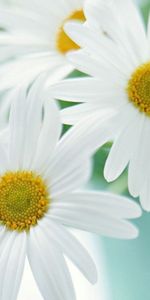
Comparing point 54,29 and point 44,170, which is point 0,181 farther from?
point 54,29

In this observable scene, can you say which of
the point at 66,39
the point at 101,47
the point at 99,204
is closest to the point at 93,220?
the point at 99,204

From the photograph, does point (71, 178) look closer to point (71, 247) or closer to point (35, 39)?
point (71, 247)

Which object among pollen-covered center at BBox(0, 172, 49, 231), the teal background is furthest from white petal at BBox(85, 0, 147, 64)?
the teal background

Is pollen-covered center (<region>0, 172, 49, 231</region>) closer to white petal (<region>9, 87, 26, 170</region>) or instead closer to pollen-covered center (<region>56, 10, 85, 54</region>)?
white petal (<region>9, 87, 26, 170</region>)

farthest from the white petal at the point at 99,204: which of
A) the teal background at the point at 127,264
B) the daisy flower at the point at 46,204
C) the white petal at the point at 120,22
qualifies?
the teal background at the point at 127,264

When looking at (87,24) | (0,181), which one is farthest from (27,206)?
(87,24)

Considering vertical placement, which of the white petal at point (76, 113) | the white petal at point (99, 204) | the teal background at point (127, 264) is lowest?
the teal background at point (127, 264)

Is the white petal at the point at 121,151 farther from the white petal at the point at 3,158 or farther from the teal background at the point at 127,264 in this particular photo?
the teal background at the point at 127,264
